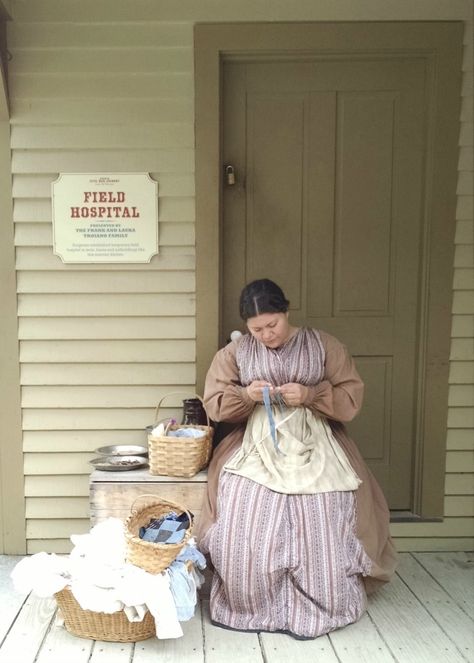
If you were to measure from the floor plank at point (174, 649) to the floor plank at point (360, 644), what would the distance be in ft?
1.72

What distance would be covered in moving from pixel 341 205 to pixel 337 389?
1.04m

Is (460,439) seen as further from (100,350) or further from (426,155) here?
(100,350)

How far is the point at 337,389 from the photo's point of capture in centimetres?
263

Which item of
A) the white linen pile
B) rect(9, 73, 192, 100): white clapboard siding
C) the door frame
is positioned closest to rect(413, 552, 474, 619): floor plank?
the door frame

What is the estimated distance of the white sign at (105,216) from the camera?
2977 millimetres

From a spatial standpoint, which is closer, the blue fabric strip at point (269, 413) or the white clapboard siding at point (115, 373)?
the blue fabric strip at point (269, 413)

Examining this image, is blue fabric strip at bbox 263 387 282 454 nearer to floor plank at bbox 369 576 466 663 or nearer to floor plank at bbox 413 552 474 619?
floor plank at bbox 369 576 466 663

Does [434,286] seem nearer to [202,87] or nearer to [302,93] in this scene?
[302,93]

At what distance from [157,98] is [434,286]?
1.69 metres

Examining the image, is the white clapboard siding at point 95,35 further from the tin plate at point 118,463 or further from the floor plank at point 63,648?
the floor plank at point 63,648

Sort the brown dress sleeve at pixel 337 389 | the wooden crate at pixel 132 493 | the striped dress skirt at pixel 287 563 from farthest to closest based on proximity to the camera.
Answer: the wooden crate at pixel 132 493 → the brown dress sleeve at pixel 337 389 → the striped dress skirt at pixel 287 563

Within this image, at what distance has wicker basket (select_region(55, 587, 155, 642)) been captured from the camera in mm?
2271

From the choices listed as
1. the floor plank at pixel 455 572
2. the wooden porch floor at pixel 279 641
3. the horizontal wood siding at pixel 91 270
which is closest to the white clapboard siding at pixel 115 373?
the horizontal wood siding at pixel 91 270

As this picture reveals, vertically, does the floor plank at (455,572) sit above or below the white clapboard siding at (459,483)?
below
